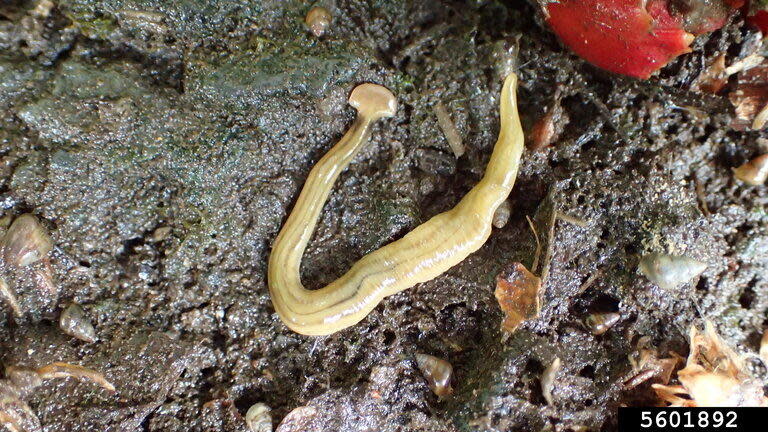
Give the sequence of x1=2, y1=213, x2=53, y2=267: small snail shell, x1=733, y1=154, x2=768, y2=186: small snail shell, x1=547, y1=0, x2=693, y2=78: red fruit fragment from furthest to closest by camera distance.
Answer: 1. x1=733, y1=154, x2=768, y2=186: small snail shell
2. x1=2, y1=213, x2=53, y2=267: small snail shell
3. x1=547, y1=0, x2=693, y2=78: red fruit fragment

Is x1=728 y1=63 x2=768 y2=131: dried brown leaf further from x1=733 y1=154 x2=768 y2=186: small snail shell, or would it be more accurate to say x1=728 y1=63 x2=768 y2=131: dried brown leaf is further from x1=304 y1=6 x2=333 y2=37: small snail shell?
x1=304 y1=6 x2=333 y2=37: small snail shell

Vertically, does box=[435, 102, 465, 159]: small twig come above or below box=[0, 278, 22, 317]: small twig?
above

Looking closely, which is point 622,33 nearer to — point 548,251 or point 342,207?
point 548,251

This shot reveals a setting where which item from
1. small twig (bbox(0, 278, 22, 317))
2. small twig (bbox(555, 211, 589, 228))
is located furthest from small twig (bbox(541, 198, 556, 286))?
small twig (bbox(0, 278, 22, 317))

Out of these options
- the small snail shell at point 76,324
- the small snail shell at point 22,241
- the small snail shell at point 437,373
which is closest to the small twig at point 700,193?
the small snail shell at point 437,373

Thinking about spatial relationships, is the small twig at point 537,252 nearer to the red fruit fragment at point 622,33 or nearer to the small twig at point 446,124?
the small twig at point 446,124

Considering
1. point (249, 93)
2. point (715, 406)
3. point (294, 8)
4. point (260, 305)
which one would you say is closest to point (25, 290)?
point (260, 305)
